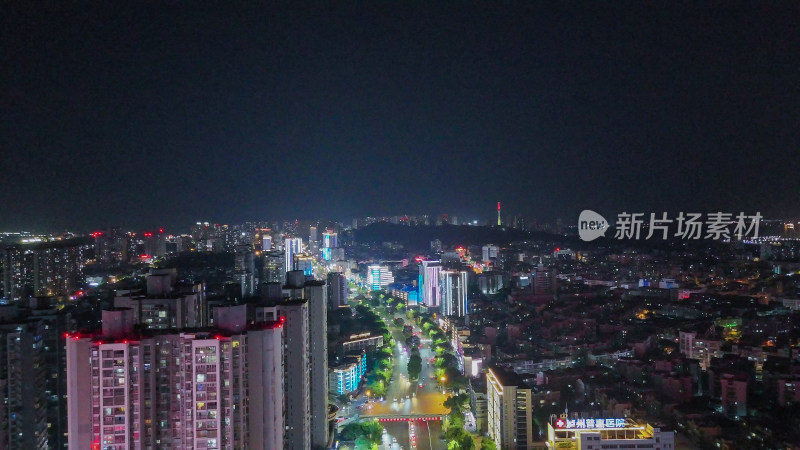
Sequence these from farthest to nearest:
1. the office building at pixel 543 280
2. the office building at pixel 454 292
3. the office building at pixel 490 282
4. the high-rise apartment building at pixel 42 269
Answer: the office building at pixel 454 292 < the office building at pixel 490 282 < the office building at pixel 543 280 < the high-rise apartment building at pixel 42 269

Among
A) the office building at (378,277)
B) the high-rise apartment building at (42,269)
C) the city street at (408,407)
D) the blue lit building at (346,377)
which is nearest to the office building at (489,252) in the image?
the office building at (378,277)

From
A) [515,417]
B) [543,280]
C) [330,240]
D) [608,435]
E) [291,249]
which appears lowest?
[515,417]

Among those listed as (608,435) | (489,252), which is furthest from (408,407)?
(489,252)

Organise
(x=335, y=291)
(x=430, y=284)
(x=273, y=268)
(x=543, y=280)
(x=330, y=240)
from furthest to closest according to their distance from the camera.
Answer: (x=330, y=240)
(x=430, y=284)
(x=335, y=291)
(x=273, y=268)
(x=543, y=280)

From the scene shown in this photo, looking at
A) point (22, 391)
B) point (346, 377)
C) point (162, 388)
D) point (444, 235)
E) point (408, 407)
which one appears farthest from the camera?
point (444, 235)

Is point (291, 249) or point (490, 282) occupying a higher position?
point (291, 249)

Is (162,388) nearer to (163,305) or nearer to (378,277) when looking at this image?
(163,305)

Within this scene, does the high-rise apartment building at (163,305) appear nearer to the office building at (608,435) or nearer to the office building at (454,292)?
the office building at (608,435)
